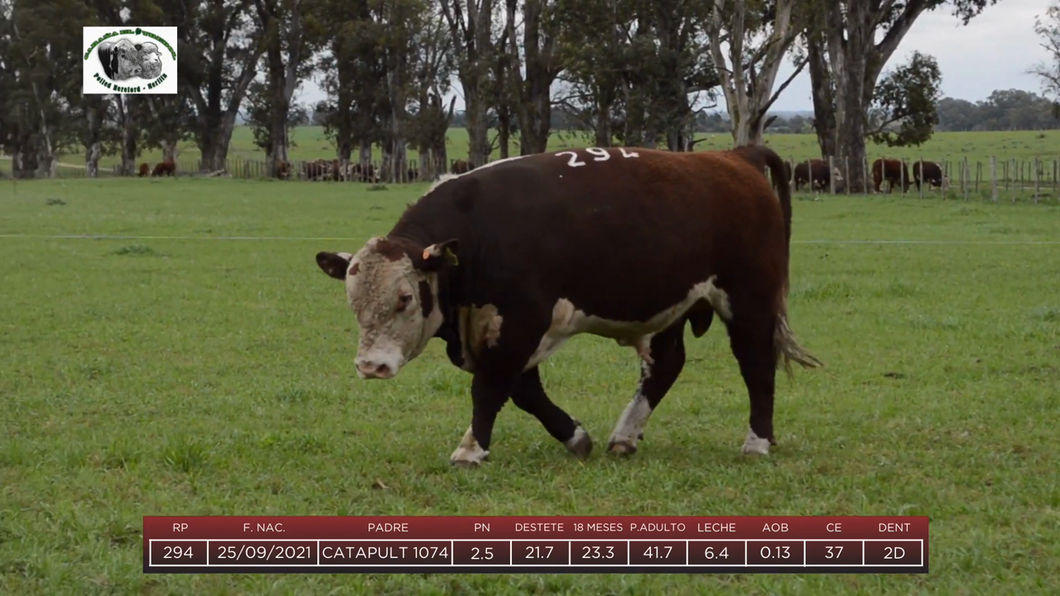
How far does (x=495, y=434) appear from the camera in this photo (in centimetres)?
755

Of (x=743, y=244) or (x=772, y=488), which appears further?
(x=743, y=244)

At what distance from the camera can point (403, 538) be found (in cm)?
522

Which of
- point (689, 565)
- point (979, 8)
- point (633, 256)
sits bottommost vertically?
point (689, 565)

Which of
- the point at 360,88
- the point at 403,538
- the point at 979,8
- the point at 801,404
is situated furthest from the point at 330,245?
the point at 360,88

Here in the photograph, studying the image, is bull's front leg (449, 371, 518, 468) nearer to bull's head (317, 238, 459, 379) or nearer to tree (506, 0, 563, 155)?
bull's head (317, 238, 459, 379)

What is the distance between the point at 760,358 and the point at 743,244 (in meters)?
0.64

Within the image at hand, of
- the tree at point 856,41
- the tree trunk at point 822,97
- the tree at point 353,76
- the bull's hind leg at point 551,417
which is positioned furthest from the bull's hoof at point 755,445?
the tree at point 353,76

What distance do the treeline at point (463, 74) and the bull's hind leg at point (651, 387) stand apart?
23.7m

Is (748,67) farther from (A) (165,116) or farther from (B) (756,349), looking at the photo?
(A) (165,116)

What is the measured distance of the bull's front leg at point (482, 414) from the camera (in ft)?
21.8

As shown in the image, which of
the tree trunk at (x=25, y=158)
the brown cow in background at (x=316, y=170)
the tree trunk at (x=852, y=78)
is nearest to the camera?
the tree trunk at (x=852, y=78)

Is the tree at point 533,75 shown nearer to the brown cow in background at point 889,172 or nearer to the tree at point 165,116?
the brown cow in background at point 889,172

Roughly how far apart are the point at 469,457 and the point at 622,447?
0.90 metres

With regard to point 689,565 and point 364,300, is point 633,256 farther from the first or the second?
point 689,565
